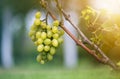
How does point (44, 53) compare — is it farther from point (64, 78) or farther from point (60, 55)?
point (60, 55)

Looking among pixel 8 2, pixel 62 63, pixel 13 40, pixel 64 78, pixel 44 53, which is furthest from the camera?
pixel 13 40

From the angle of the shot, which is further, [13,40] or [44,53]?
[13,40]

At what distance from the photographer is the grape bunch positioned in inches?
47.5

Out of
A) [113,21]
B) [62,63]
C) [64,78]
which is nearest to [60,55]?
[62,63]

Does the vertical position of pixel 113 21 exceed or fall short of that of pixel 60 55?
it falls short

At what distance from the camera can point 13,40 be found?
1648 cm

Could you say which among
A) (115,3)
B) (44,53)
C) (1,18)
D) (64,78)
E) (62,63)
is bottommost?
(44,53)

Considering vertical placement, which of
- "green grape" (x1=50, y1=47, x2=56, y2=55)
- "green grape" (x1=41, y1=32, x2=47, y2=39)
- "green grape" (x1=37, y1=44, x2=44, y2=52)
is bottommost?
"green grape" (x1=50, y1=47, x2=56, y2=55)

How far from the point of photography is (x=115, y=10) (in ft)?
4.18

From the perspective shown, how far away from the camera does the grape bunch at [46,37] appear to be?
1.21m

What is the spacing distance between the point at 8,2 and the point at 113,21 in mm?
13212

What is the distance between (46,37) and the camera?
1.22 metres

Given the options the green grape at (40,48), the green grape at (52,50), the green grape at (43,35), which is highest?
the green grape at (43,35)

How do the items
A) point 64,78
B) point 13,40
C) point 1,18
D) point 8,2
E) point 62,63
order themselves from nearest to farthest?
point 64,78 < point 62,63 < point 8,2 < point 1,18 < point 13,40
